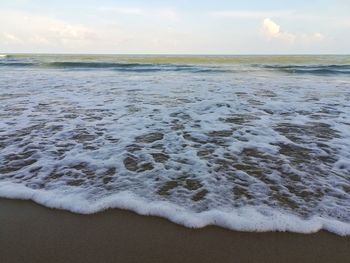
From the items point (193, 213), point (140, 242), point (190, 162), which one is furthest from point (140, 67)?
point (140, 242)

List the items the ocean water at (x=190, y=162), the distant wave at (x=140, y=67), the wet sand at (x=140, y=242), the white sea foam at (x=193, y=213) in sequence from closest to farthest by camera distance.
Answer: the wet sand at (x=140, y=242) < the white sea foam at (x=193, y=213) < the ocean water at (x=190, y=162) < the distant wave at (x=140, y=67)

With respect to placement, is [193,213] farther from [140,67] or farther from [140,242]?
[140,67]

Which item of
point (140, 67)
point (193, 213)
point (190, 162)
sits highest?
point (193, 213)

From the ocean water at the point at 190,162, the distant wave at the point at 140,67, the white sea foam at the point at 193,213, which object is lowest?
the distant wave at the point at 140,67

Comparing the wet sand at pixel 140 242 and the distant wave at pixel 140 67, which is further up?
the wet sand at pixel 140 242

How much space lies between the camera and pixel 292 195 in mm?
3510

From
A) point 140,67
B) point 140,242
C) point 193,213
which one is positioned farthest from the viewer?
point 140,67

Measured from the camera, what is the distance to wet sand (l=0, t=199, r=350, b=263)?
101 inches

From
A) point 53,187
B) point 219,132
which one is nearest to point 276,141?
point 219,132

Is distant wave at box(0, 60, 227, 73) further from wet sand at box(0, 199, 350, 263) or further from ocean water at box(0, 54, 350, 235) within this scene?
wet sand at box(0, 199, 350, 263)

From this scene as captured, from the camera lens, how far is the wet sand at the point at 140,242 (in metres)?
2.57

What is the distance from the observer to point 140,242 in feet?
9.09

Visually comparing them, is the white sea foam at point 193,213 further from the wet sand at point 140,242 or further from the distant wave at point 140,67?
the distant wave at point 140,67

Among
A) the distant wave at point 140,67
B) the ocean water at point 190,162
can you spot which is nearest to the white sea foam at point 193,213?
the ocean water at point 190,162
